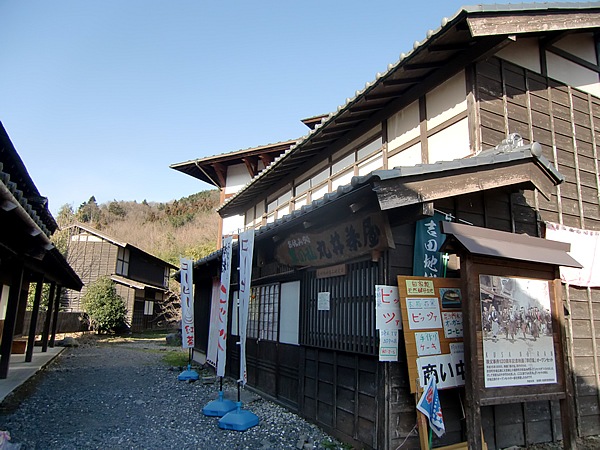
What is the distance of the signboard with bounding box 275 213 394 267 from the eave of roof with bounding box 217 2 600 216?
9.46ft

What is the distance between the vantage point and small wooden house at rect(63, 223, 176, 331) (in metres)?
30.3

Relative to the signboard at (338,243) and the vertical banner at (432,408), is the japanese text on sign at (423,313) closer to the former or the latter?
the vertical banner at (432,408)

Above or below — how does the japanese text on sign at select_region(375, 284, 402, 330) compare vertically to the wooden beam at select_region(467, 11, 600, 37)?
below

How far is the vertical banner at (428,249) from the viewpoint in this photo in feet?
18.4

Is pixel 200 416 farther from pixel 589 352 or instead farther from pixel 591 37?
pixel 591 37

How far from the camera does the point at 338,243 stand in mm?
6203

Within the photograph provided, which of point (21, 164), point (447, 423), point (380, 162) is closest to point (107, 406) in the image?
point (21, 164)

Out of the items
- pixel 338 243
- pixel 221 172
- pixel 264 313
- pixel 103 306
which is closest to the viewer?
pixel 338 243

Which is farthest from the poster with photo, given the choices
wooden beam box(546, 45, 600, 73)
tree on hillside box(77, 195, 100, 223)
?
tree on hillside box(77, 195, 100, 223)

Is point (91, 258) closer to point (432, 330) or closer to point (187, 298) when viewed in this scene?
point (187, 298)

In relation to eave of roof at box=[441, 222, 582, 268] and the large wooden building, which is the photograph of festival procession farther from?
eave of roof at box=[441, 222, 582, 268]

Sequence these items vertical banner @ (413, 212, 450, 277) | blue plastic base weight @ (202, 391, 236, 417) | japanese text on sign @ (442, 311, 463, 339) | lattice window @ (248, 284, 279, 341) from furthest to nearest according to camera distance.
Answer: lattice window @ (248, 284, 279, 341) → blue plastic base weight @ (202, 391, 236, 417) → vertical banner @ (413, 212, 450, 277) → japanese text on sign @ (442, 311, 463, 339)

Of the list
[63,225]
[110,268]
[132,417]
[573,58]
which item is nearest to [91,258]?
[110,268]

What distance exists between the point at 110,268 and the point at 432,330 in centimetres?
3107
